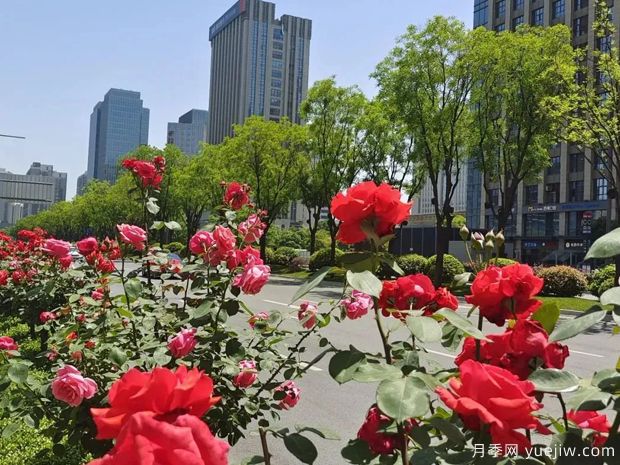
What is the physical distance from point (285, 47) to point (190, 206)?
89.1 m

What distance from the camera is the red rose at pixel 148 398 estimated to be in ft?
2.24

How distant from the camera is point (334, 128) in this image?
97.0 feet

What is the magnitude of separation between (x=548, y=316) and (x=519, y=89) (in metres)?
21.7

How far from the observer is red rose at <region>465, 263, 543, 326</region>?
1174mm

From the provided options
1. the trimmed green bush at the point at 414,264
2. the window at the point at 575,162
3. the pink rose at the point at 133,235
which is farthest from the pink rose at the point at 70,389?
the window at the point at 575,162

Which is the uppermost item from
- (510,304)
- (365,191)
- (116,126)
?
(116,126)

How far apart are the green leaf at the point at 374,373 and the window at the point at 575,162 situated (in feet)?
177

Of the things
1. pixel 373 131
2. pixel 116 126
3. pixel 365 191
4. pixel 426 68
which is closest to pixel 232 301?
pixel 365 191

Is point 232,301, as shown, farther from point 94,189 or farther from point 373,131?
point 94,189

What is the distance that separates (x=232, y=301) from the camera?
224 cm

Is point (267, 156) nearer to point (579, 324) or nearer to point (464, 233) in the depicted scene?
point (464, 233)

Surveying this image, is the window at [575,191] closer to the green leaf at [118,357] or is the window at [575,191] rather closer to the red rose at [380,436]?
the green leaf at [118,357]

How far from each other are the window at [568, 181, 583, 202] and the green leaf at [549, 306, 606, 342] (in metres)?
53.2

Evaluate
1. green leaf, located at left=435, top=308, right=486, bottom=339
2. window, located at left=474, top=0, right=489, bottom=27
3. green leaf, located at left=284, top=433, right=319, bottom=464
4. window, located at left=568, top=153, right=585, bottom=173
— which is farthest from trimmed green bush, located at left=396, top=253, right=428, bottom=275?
window, located at left=474, top=0, right=489, bottom=27
